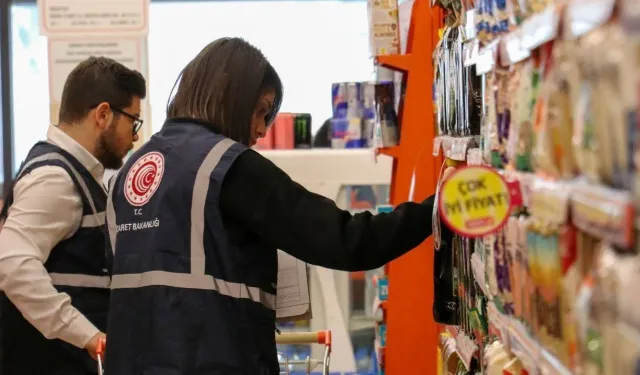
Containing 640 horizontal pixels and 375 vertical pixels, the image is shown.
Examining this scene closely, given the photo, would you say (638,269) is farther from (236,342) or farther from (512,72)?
(236,342)

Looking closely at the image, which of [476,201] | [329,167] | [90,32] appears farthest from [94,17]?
[476,201]

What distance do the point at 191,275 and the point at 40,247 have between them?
0.95 m

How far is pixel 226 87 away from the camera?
196cm

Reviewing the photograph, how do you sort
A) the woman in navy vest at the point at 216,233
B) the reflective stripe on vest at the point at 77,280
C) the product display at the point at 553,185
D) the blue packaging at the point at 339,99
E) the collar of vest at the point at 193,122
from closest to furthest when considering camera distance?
the product display at the point at 553,185 → the woman in navy vest at the point at 216,233 → the collar of vest at the point at 193,122 → the reflective stripe on vest at the point at 77,280 → the blue packaging at the point at 339,99

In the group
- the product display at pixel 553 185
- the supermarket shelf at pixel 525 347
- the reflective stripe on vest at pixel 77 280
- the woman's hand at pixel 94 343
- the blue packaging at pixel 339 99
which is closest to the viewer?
the product display at pixel 553 185

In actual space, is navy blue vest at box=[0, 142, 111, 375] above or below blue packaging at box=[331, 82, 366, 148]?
below

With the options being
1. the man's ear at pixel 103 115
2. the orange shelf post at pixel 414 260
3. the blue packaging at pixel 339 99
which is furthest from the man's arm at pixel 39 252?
the blue packaging at pixel 339 99

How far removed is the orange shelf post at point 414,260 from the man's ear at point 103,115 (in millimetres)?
923

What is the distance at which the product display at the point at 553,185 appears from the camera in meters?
0.81

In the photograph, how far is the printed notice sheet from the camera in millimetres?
2080

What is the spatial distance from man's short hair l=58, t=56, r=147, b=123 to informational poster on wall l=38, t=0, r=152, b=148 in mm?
1717

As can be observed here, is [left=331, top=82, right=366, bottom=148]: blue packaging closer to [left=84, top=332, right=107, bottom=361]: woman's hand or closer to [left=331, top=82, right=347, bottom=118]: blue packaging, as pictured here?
[left=331, top=82, right=347, bottom=118]: blue packaging

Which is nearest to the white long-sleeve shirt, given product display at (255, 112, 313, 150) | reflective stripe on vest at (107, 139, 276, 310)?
reflective stripe on vest at (107, 139, 276, 310)

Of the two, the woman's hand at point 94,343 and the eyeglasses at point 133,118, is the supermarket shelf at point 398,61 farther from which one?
the woman's hand at point 94,343
